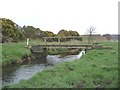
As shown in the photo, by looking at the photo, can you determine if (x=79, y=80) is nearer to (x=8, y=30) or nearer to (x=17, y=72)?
(x=17, y=72)

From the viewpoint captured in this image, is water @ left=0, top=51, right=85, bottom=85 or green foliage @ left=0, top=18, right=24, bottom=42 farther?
green foliage @ left=0, top=18, right=24, bottom=42

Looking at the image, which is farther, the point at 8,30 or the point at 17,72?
the point at 8,30

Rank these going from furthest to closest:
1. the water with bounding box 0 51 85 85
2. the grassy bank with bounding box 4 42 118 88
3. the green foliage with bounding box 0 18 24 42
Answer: the green foliage with bounding box 0 18 24 42
the water with bounding box 0 51 85 85
the grassy bank with bounding box 4 42 118 88

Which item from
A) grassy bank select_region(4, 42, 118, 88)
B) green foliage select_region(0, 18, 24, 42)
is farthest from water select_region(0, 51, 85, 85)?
green foliage select_region(0, 18, 24, 42)

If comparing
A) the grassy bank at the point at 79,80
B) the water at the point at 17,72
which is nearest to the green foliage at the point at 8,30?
the water at the point at 17,72

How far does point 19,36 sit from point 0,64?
42037mm

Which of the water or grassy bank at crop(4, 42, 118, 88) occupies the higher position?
grassy bank at crop(4, 42, 118, 88)

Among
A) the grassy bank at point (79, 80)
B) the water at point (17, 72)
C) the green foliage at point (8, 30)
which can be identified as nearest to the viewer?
the grassy bank at point (79, 80)

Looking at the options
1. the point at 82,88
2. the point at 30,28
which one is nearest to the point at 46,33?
the point at 30,28

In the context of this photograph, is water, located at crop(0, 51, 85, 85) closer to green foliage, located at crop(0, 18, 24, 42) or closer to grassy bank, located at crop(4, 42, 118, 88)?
grassy bank, located at crop(4, 42, 118, 88)

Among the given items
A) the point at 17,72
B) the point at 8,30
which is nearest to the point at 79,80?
the point at 17,72

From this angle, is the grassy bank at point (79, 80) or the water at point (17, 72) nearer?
the grassy bank at point (79, 80)

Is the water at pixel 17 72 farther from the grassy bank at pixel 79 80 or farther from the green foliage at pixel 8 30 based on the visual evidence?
the green foliage at pixel 8 30

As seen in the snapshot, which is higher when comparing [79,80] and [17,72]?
[79,80]
